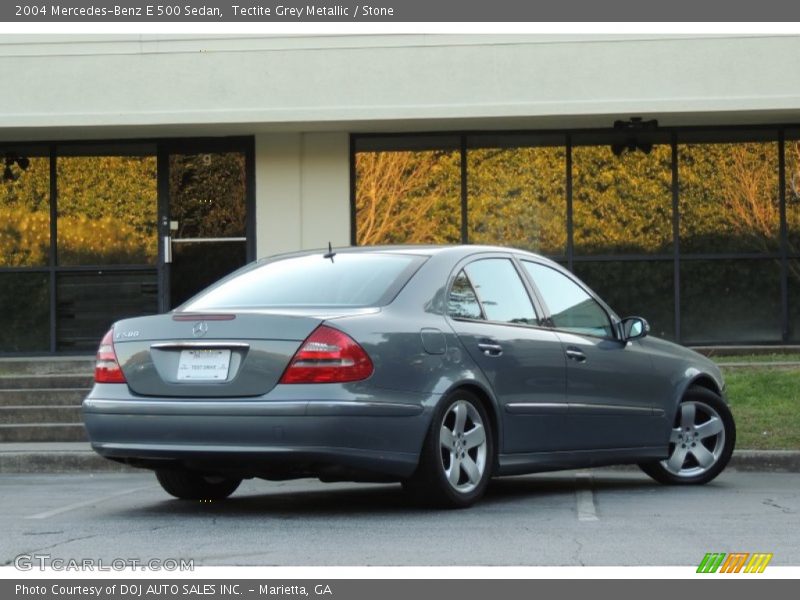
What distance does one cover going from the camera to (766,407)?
44.8 ft

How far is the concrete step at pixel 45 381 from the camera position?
52.1 ft

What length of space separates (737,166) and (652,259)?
61.0 inches

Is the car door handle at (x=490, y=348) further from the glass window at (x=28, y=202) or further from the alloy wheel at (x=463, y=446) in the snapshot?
the glass window at (x=28, y=202)

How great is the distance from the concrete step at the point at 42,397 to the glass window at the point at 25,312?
14.3 ft

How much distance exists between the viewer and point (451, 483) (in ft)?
27.3

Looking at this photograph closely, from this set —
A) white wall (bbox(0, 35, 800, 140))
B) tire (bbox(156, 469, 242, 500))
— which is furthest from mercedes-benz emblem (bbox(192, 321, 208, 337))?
white wall (bbox(0, 35, 800, 140))

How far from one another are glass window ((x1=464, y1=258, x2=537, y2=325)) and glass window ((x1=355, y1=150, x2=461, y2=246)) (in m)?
9.67

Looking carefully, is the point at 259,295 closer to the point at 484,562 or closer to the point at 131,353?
the point at 131,353

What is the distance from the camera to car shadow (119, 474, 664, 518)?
859cm

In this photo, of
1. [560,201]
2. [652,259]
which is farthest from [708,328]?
[560,201]

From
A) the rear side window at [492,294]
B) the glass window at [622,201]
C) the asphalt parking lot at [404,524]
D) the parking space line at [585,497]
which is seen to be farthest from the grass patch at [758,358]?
the rear side window at [492,294]

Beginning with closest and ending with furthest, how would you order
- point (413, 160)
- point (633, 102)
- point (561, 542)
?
point (561, 542)
point (633, 102)
point (413, 160)

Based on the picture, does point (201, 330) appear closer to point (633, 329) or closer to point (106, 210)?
point (633, 329)

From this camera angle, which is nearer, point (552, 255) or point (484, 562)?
point (484, 562)
